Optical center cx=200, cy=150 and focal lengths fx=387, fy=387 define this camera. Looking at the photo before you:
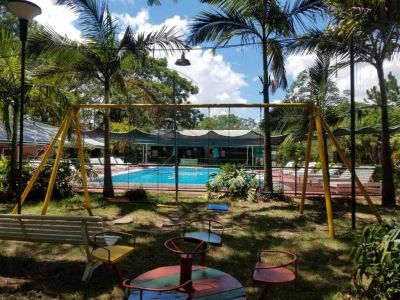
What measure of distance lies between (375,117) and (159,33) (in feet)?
80.6

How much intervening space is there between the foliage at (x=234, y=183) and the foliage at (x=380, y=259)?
24.9 ft

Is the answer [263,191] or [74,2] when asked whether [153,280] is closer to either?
[263,191]

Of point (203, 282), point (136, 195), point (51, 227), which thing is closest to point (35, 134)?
point (136, 195)

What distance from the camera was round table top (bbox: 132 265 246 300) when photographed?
332 cm

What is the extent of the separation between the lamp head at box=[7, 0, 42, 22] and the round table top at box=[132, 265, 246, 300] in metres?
5.05

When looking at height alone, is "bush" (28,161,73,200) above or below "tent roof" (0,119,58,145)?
below

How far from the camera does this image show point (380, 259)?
12.3 ft

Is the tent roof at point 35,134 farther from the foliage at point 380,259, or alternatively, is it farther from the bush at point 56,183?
the foliage at point 380,259

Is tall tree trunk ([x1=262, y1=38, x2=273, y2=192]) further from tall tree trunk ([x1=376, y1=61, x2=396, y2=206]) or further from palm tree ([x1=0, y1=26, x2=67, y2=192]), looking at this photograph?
palm tree ([x1=0, y1=26, x2=67, y2=192])

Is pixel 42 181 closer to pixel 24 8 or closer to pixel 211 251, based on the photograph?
pixel 24 8

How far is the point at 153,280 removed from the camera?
3605mm

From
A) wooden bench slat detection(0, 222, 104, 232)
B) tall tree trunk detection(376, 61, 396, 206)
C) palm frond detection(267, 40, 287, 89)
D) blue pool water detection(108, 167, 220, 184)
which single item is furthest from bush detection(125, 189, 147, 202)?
tall tree trunk detection(376, 61, 396, 206)

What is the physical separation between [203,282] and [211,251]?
9.22ft

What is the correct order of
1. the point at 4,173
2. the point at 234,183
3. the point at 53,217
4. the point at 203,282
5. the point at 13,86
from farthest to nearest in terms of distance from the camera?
1. the point at 234,183
2. the point at 4,173
3. the point at 13,86
4. the point at 53,217
5. the point at 203,282
